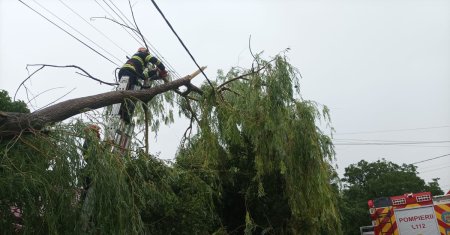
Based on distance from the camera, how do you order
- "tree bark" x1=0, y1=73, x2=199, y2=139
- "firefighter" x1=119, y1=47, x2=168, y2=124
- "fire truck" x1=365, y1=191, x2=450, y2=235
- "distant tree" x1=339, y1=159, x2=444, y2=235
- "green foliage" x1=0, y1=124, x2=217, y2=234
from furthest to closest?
"distant tree" x1=339, y1=159, x2=444, y2=235, "fire truck" x1=365, y1=191, x2=450, y2=235, "firefighter" x1=119, y1=47, x2=168, y2=124, "tree bark" x1=0, y1=73, x2=199, y2=139, "green foliage" x1=0, y1=124, x2=217, y2=234

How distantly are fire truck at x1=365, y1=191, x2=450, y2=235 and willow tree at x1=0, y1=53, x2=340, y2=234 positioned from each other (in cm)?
119

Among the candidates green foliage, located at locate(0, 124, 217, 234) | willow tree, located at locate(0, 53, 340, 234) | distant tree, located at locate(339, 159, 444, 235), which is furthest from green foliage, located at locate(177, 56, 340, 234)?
distant tree, located at locate(339, 159, 444, 235)

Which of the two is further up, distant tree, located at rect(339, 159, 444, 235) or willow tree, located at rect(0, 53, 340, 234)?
distant tree, located at rect(339, 159, 444, 235)

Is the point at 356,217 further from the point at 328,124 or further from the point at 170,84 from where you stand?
the point at 170,84

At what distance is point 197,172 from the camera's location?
684 cm

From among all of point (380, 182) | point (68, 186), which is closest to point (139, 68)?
point (68, 186)

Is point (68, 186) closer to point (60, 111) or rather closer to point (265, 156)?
point (60, 111)

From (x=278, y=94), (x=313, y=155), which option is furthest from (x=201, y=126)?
(x=313, y=155)

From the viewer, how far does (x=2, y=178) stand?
3742mm

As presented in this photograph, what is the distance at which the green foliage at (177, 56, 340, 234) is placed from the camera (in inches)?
282

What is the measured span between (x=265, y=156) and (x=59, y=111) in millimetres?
3426

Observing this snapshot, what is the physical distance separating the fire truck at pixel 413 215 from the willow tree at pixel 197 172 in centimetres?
119

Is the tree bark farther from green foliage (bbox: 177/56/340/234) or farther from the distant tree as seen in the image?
the distant tree

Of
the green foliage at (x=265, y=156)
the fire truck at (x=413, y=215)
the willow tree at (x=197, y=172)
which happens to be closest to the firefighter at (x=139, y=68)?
the willow tree at (x=197, y=172)
